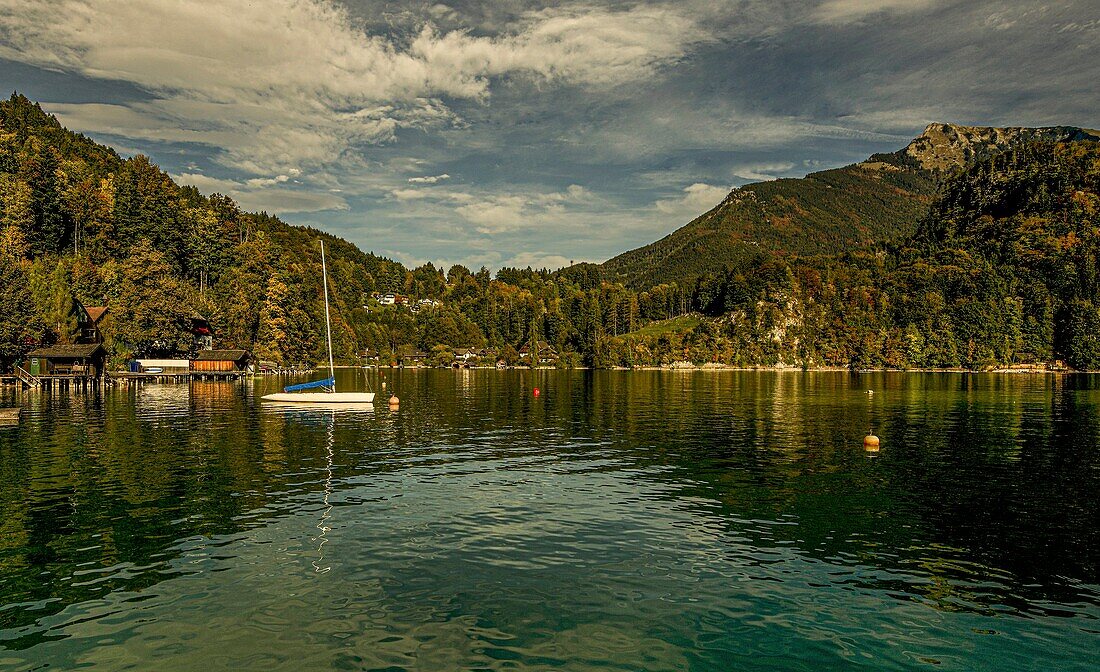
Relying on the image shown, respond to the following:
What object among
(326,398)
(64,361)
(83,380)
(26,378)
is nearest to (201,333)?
(64,361)

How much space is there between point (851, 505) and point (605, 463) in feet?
60.4

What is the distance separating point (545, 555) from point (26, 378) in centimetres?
14430

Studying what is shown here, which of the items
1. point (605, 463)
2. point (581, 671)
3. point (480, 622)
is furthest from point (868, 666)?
point (605, 463)

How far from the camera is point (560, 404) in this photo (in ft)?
341

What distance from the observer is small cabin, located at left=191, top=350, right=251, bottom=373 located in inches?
6731

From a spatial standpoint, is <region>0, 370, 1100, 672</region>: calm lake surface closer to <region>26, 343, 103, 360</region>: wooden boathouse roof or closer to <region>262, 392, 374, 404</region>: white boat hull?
<region>262, 392, 374, 404</region>: white boat hull

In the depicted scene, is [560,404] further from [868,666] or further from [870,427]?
[868,666]

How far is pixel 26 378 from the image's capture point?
12594 cm

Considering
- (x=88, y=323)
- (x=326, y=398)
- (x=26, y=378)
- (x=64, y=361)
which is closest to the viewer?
(x=326, y=398)

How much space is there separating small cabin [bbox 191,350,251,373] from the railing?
Answer: 43.2 metres

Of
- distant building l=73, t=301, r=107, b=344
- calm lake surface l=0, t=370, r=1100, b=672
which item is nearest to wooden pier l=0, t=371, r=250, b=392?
distant building l=73, t=301, r=107, b=344

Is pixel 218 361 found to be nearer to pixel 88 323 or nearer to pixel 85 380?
pixel 88 323

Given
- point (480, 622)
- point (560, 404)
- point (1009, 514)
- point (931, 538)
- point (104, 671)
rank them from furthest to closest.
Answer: point (560, 404), point (1009, 514), point (931, 538), point (480, 622), point (104, 671)

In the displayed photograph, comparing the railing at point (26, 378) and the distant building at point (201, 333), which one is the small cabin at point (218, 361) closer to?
the distant building at point (201, 333)
